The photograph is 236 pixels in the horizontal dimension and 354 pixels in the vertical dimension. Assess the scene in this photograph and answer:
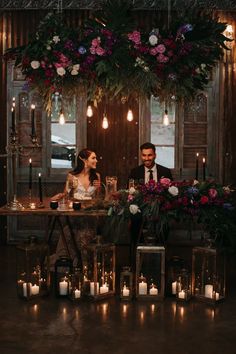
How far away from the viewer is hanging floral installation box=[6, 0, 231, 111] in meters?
5.73

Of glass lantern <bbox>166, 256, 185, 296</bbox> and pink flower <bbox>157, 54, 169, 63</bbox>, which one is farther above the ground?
pink flower <bbox>157, 54, 169, 63</bbox>

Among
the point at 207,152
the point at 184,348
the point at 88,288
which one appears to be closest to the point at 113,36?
the point at 88,288

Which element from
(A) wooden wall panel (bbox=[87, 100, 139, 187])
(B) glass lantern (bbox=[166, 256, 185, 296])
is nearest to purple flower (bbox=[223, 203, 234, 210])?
(B) glass lantern (bbox=[166, 256, 185, 296])

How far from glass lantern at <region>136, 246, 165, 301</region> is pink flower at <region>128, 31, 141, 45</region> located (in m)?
1.81

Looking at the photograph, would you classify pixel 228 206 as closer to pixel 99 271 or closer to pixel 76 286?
pixel 99 271

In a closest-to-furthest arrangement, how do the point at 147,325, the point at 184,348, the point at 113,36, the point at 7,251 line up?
the point at 184,348 < the point at 147,325 < the point at 113,36 < the point at 7,251

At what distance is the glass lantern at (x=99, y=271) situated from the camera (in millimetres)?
5859

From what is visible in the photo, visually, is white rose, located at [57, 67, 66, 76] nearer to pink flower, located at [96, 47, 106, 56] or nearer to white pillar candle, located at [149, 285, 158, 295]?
pink flower, located at [96, 47, 106, 56]

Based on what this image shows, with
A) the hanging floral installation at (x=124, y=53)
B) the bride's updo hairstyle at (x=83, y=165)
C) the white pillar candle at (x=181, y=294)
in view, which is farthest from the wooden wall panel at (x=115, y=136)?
the white pillar candle at (x=181, y=294)

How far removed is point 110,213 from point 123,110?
283cm

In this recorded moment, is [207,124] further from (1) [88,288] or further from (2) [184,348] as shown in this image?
(2) [184,348]

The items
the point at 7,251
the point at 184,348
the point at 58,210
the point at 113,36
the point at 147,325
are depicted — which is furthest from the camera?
the point at 7,251

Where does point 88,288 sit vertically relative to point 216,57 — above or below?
below

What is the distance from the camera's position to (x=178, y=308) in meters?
5.75
